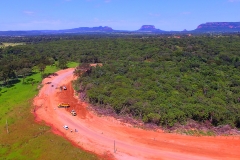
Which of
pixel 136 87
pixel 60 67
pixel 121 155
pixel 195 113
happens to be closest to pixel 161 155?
pixel 121 155

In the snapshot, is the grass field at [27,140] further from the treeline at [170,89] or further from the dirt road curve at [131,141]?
the treeline at [170,89]

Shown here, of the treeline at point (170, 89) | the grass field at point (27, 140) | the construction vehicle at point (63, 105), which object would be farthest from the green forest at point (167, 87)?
the grass field at point (27, 140)

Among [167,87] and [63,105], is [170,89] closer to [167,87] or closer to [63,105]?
[167,87]

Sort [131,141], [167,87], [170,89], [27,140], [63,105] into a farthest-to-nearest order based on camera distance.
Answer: [167,87]
[170,89]
[63,105]
[27,140]
[131,141]

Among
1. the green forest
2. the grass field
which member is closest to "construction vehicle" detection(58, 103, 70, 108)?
the green forest

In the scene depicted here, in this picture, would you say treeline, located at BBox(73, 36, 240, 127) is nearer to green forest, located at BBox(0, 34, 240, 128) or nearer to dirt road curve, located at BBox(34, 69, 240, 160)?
green forest, located at BBox(0, 34, 240, 128)

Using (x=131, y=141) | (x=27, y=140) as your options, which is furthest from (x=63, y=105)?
(x=131, y=141)
